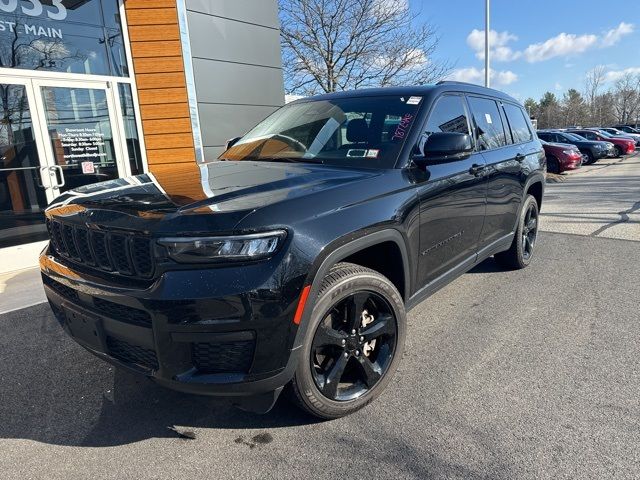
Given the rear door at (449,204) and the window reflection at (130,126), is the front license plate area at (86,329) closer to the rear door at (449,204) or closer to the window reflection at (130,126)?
the rear door at (449,204)

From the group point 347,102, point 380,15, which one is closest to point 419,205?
point 347,102

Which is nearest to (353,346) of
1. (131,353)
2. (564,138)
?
(131,353)

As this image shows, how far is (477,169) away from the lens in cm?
358

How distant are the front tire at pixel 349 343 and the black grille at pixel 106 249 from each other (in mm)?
817

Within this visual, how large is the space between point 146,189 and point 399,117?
1.68 metres

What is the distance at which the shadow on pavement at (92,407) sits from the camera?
2.48m

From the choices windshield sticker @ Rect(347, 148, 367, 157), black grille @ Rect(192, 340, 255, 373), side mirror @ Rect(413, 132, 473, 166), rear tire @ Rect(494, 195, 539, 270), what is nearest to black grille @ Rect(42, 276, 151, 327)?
black grille @ Rect(192, 340, 255, 373)

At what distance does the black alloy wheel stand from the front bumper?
1.10 feet

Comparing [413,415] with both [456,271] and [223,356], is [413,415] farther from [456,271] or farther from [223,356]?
[456,271]

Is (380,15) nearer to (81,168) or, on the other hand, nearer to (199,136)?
(199,136)

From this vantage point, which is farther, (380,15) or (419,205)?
(380,15)

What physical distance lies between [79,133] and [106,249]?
5.51 meters

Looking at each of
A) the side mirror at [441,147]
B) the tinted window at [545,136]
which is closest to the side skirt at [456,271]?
the side mirror at [441,147]

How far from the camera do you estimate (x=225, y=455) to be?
2.26 meters
